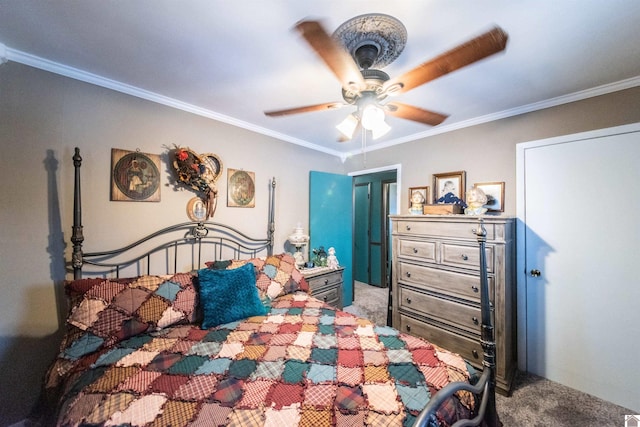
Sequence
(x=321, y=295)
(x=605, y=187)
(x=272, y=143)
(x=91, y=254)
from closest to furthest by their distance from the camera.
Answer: (x=91, y=254)
(x=605, y=187)
(x=321, y=295)
(x=272, y=143)

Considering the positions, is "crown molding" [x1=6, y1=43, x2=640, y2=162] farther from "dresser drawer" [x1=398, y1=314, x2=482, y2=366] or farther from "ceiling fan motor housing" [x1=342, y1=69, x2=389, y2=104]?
"dresser drawer" [x1=398, y1=314, x2=482, y2=366]

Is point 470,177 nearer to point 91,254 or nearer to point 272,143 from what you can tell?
point 272,143

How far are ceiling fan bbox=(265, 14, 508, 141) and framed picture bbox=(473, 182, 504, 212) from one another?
5.56 feet

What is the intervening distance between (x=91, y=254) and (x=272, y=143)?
209cm

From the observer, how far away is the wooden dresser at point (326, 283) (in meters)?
2.76

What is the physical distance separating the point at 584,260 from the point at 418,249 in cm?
132

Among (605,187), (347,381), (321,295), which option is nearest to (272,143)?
(321,295)

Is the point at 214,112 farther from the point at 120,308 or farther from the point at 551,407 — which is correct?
the point at 551,407

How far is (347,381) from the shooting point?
1.10 meters

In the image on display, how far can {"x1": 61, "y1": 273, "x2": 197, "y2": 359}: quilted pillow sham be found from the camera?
139cm

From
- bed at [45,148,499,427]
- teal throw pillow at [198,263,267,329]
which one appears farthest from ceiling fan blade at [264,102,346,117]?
teal throw pillow at [198,263,267,329]

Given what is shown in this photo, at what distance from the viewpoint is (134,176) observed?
6.59 ft

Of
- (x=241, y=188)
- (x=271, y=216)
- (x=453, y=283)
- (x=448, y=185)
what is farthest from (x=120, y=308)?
(x=448, y=185)

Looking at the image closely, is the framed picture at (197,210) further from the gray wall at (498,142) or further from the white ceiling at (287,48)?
the gray wall at (498,142)
